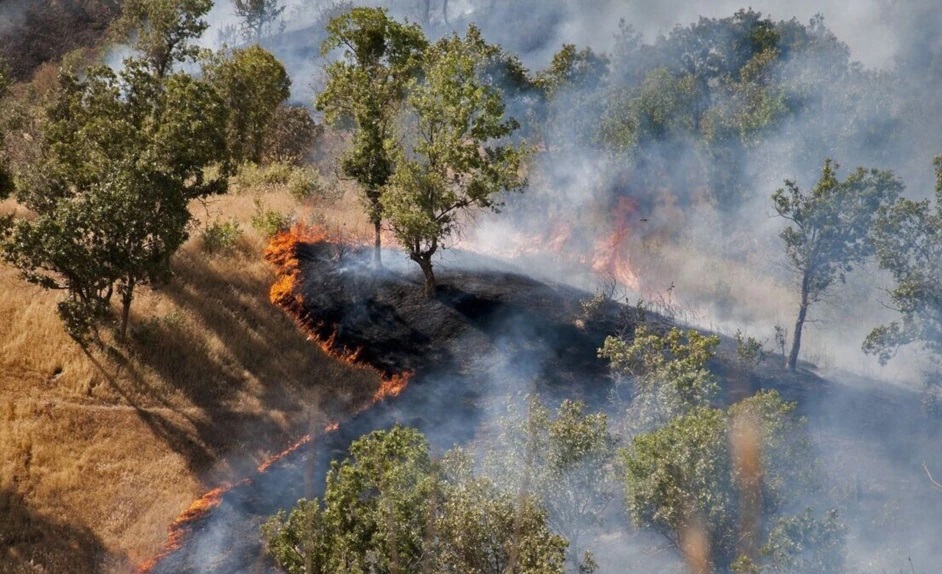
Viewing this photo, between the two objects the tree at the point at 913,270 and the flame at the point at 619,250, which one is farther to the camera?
the flame at the point at 619,250

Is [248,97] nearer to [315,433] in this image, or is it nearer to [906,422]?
[315,433]

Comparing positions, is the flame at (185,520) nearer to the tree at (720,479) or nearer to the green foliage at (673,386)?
the green foliage at (673,386)

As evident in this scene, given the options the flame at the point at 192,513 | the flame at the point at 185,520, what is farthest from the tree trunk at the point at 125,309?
the flame at the point at 185,520

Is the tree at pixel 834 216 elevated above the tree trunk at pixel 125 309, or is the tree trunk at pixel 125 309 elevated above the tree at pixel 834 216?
the tree at pixel 834 216

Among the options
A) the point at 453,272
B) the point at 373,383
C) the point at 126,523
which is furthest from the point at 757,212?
the point at 126,523

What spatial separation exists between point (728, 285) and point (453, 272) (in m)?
12.3

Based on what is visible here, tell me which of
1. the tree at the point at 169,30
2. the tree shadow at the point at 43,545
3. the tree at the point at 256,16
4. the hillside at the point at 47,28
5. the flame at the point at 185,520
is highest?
the tree at the point at 256,16

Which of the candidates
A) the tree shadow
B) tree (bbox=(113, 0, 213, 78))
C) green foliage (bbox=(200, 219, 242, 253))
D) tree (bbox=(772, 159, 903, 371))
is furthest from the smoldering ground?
tree (bbox=(113, 0, 213, 78))

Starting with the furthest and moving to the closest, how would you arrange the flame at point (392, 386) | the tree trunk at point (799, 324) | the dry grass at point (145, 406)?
the flame at point (392, 386) < the tree trunk at point (799, 324) < the dry grass at point (145, 406)

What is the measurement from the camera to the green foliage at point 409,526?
11219mm

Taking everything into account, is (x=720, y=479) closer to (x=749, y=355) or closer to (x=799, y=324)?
(x=749, y=355)

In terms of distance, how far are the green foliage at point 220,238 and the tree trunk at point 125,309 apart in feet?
17.8

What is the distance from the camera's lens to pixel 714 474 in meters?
13.0

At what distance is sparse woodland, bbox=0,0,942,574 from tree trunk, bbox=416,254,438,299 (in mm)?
81
